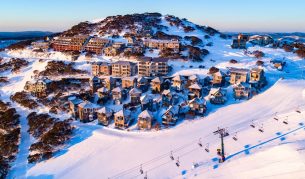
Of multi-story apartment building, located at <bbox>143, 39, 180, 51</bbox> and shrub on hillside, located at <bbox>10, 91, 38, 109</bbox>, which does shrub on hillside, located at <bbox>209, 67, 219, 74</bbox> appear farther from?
shrub on hillside, located at <bbox>10, 91, 38, 109</bbox>

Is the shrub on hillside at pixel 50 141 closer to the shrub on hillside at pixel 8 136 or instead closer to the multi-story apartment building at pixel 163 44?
the shrub on hillside at pixel 8 136

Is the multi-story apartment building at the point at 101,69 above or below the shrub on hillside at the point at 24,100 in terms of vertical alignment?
above

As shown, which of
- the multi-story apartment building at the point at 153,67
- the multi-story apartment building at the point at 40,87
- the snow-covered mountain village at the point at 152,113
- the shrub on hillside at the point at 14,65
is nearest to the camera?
the snow-covered mountain village at the point at 152,113

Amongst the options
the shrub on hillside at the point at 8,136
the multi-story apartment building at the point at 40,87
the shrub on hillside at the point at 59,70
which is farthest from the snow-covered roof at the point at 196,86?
the shrub on hillside at the point at 8,136

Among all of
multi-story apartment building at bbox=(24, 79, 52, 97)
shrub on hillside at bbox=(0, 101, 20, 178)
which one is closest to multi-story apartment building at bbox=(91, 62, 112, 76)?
multi-story apartment building at bbox=(24, 79, 52, 97)

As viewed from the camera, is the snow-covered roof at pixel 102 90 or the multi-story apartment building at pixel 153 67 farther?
the multi-story apartment building at pixel 153 67

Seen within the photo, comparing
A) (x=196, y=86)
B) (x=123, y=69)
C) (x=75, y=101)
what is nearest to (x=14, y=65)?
(x=123, y=69)

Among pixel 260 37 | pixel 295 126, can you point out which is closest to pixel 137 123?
pixel 295 126

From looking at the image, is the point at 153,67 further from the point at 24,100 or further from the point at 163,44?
the point at 24,100
